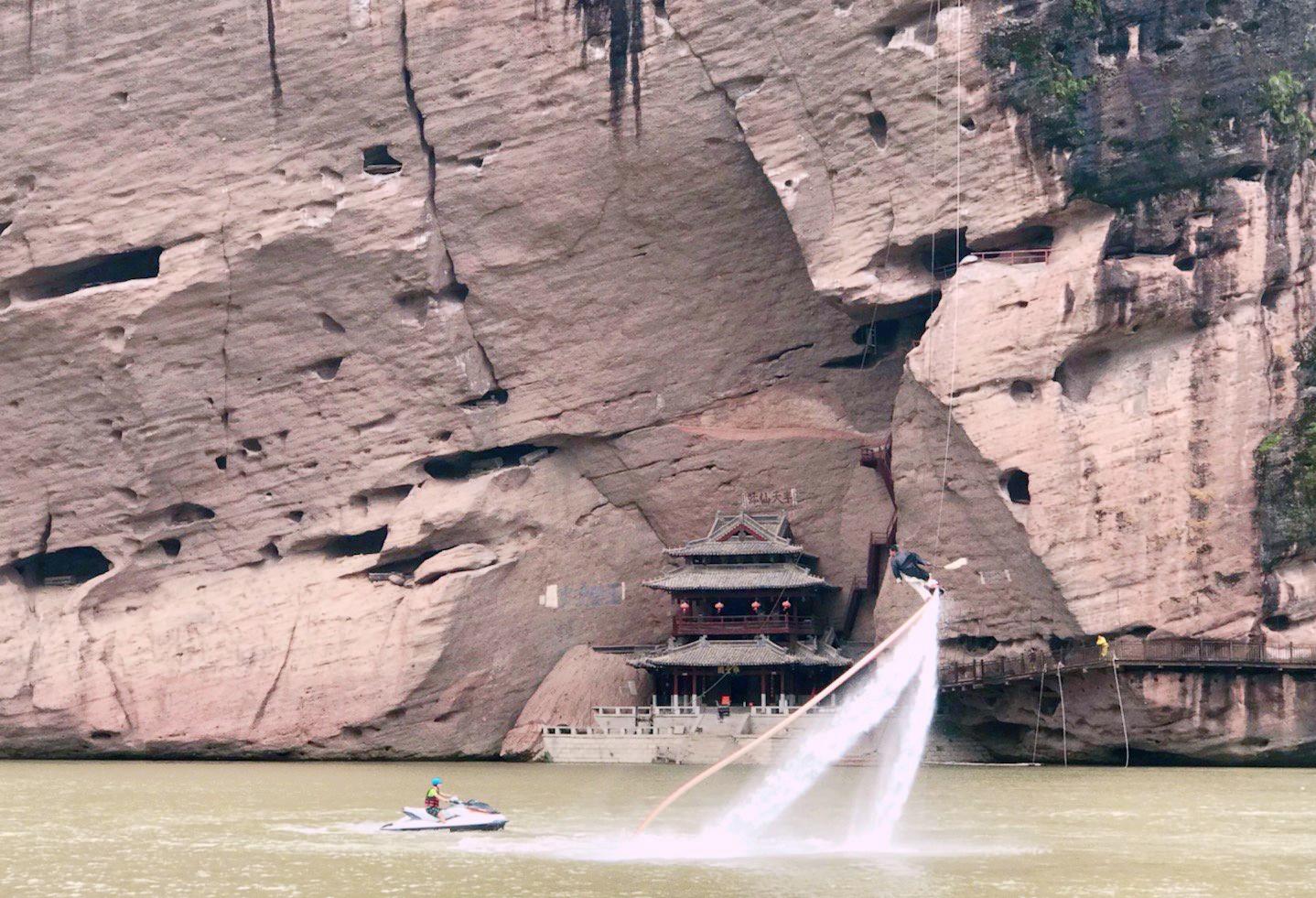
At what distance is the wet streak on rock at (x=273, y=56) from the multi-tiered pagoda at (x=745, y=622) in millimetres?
11472

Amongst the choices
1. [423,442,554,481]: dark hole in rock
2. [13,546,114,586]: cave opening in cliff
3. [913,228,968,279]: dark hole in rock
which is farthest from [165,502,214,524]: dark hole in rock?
[913,228,968,279]: dark hole in rock

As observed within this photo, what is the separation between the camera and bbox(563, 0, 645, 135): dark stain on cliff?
3875 cm

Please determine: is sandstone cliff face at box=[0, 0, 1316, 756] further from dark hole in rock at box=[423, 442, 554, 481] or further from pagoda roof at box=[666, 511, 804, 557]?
pagoda roof at box=[666, 511, 804, 557]

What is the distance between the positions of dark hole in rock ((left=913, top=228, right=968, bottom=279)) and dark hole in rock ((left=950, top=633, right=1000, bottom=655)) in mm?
6424

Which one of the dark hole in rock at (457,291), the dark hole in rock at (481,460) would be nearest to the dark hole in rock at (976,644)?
the dark hole in rock at (481,460)

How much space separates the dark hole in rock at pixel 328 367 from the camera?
135ft

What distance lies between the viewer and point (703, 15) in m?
38.2

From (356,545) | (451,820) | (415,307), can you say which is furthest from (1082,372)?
(451,820)

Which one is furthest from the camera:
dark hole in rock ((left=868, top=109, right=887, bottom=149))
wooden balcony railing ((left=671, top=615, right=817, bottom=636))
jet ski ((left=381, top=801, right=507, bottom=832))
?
wooden balcony railing ((left=671, top=615, right=817, bottom=636))

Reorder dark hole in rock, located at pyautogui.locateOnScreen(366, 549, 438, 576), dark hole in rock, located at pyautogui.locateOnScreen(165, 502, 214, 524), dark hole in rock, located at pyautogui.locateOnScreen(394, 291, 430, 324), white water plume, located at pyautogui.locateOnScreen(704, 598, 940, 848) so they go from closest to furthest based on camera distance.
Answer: white water plume, located at pyautogui.locateOnScreen(704, 598, 940, 848) < dark hole in rock, located at pyautogui.locateOnScreen(394, 291, 430, 324) < dark hole in rock, located at pyautogui.locateOnScreen(366, 549, 438, 576) < dark hole in rock, located at pyautogui.locateOnScreen(165, 502, 214, 524)

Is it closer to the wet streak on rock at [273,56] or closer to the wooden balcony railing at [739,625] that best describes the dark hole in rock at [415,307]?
the wet streak on rock at [273,56]

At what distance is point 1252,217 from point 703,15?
1037cm

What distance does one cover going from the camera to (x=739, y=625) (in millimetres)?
39906

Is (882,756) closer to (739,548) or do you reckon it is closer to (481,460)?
(739,548)
